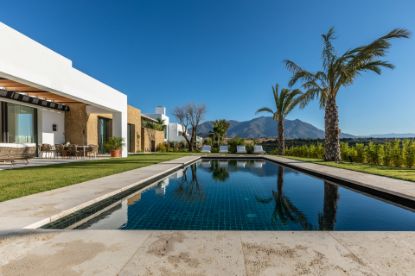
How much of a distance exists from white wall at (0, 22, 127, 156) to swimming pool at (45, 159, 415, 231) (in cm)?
544

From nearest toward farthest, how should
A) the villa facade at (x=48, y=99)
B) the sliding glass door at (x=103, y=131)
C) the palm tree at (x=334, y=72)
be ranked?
the villa facade at (x=48, y=99), the palm tree at (x=334, y=72), the sliding glass door at (x=103, y=131)

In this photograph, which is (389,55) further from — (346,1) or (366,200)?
(366,200)

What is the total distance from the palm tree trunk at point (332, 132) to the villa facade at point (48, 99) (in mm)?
12116

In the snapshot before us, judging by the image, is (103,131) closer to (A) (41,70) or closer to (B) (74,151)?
(B) (74,151)

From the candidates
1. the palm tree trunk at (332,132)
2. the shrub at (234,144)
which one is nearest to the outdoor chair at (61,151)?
the palm tree trunk at (332,132)

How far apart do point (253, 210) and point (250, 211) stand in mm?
100

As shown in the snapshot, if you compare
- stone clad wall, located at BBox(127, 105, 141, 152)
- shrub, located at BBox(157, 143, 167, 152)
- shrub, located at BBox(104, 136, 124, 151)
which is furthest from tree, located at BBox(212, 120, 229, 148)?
shrub, located at BBox(104, 136, 124, 151)

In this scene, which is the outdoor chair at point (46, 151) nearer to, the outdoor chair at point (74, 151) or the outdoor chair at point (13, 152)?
the outdoor chair at point (74, 151)

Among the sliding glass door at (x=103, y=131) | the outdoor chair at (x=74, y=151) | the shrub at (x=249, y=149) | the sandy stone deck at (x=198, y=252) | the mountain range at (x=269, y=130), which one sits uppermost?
the mountain range at (x=269, y=130)

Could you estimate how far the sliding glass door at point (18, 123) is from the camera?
1187cm

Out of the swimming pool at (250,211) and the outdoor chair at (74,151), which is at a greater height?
the outdoor chair at (74,151)

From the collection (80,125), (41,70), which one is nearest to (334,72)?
(41,70)

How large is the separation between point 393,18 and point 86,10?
52.2 feet

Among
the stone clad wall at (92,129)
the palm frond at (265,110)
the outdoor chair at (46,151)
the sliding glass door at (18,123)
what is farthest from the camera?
the palm frond at (265,110)
